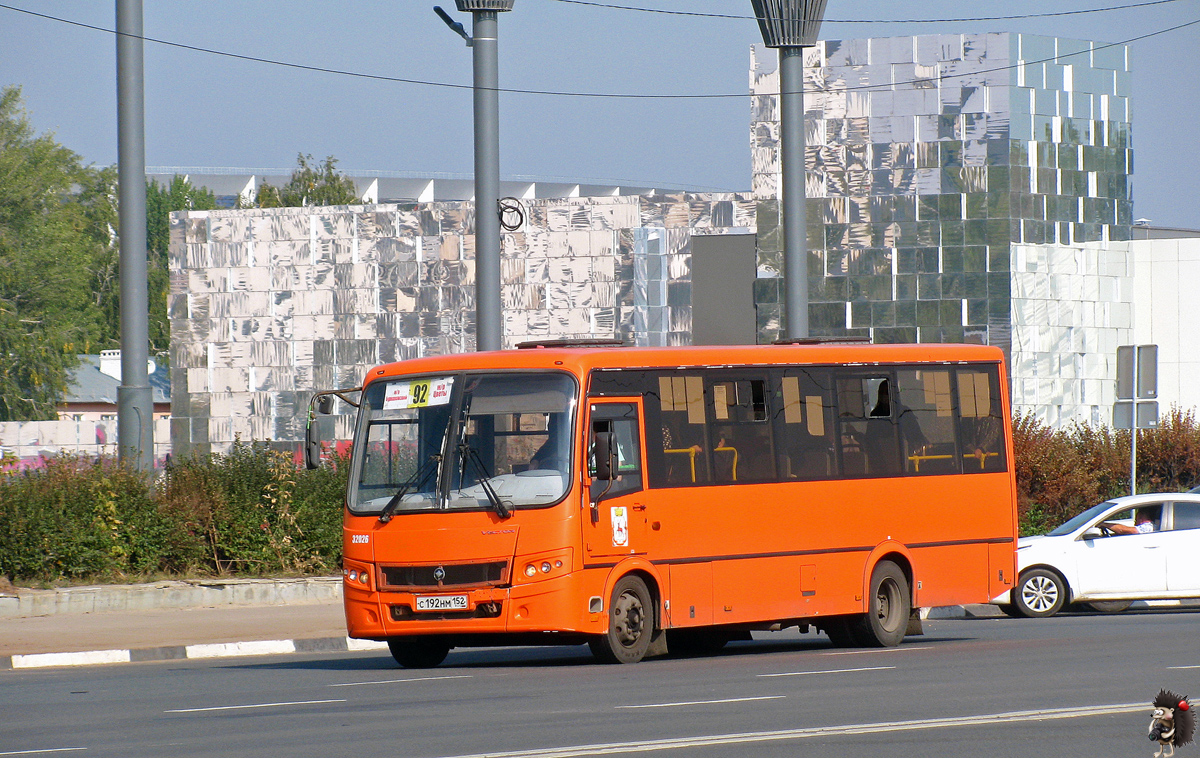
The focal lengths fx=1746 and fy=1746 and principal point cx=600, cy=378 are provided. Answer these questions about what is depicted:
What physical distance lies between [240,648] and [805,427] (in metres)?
6.00

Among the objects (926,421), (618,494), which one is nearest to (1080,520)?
(926,421)

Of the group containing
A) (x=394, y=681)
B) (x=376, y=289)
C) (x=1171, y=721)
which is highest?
(x=376, y=289)

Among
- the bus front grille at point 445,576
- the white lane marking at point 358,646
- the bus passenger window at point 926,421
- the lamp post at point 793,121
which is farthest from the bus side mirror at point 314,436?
the lamp post at point 793,121

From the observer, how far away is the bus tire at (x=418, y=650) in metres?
15.2

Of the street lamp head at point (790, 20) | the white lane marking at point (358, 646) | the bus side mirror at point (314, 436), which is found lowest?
the white lane marking at point (358, 646)

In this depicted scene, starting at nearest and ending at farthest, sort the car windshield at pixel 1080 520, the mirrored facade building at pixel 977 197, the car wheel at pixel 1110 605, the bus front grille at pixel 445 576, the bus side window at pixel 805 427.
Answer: the bus front grille at pixel 445 576
the bus side window at pixel 805 427
the car windshield at pixel 1080 520
the car wheel at pixel 1110 605
the mirrored facade building at pixel 977 197

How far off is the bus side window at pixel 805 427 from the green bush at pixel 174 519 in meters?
8.85

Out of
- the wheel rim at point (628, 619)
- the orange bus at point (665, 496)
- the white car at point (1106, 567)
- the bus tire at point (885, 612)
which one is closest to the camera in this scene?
the orange bus at point (665, 496)

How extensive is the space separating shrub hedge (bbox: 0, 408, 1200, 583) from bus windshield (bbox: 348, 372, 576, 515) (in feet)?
22.5

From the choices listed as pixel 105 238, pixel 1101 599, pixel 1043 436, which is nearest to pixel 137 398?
pixel 1101 599

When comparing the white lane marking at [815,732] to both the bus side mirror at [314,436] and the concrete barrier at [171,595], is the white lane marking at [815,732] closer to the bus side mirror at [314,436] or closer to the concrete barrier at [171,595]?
the bus side mirror at [314,436]

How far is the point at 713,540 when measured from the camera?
15.5 meters

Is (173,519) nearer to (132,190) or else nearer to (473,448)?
(132,190)

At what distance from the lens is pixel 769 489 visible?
16.0 metres
